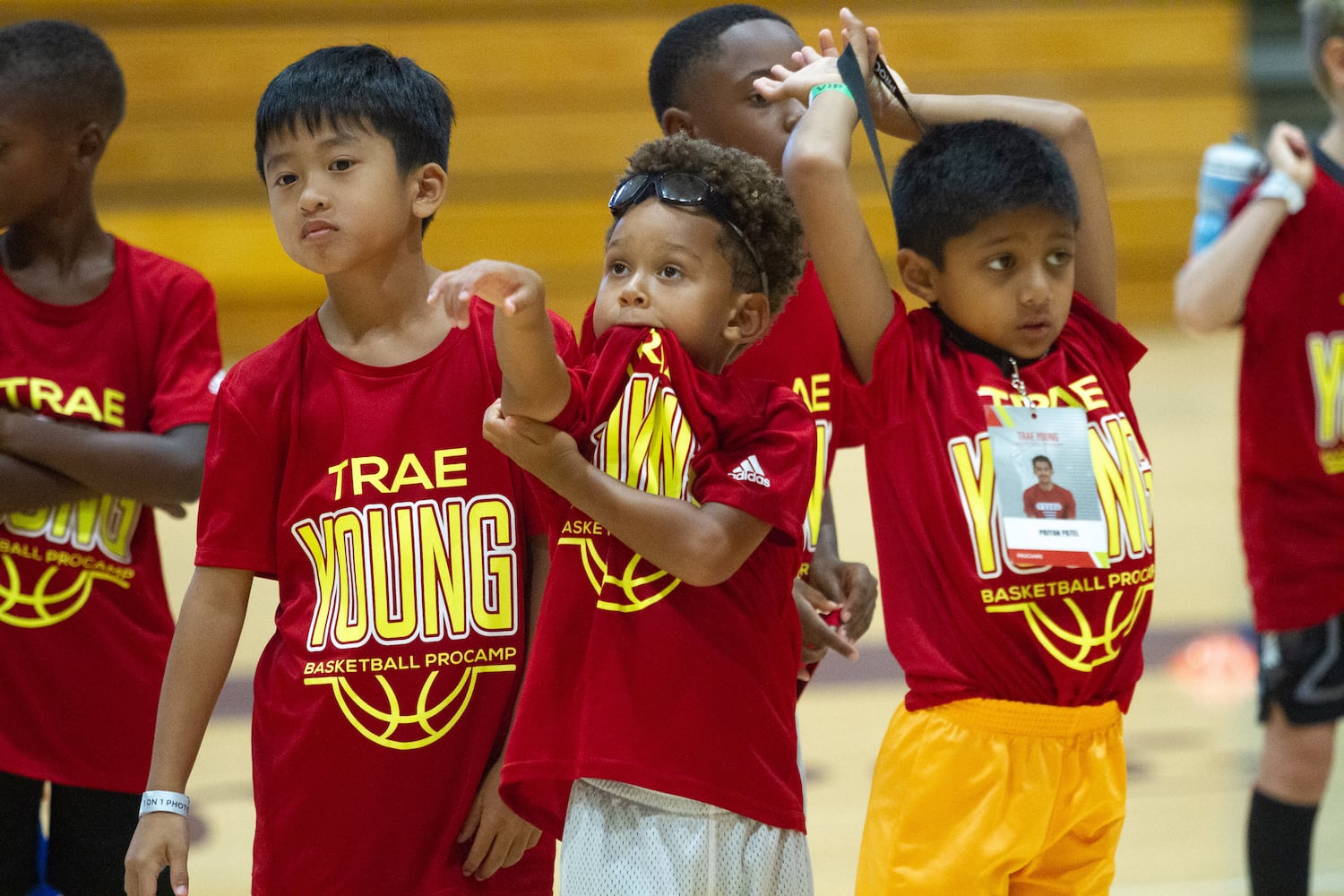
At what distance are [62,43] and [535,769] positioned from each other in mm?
1592

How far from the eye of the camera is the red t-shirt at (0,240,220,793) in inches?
92.1

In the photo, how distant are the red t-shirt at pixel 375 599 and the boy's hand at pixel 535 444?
0.76 feet

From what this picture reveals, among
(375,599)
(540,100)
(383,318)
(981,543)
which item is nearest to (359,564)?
(375,599)

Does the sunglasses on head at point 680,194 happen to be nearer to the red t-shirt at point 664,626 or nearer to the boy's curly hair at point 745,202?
the boy's curly hair at point 745,202

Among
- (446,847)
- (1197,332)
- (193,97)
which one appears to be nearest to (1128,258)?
(193,97)

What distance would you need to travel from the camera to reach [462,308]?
1526mm

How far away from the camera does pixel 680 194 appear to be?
181cm

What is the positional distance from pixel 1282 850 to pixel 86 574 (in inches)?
85.9

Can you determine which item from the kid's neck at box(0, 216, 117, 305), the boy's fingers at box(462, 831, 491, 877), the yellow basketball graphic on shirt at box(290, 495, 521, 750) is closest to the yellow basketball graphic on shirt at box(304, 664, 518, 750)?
the yellow basketball graphic on shirt at box(290, 495, 521, 750)

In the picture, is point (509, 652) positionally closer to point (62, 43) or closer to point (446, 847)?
point (446, 847)

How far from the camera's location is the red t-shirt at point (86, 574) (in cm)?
234

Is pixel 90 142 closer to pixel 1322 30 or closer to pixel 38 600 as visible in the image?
pixel 38 600

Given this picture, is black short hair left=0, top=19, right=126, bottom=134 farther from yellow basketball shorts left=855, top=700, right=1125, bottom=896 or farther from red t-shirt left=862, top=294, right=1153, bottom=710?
yellow basketball shorts left=855, top=700, right=1125, bottom=896

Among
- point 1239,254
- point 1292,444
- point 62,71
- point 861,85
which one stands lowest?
A: point 1292,444
